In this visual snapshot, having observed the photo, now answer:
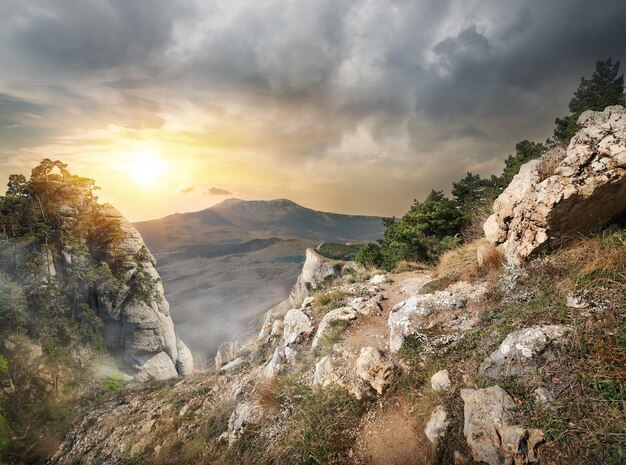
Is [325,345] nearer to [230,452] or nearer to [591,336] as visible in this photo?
[230,452]

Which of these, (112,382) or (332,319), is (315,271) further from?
(332,319)

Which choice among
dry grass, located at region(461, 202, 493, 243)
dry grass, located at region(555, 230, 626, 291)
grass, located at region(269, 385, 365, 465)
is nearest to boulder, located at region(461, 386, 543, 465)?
grass, located at region(269, 385, 365, 465)

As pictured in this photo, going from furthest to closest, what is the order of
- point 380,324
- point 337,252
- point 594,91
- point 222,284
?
point 222,284
point 337,252
point 594,91
point 380,324

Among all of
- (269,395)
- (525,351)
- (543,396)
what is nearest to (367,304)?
(269,395)

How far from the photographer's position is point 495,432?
4.00 metres

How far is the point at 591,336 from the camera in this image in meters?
4.34

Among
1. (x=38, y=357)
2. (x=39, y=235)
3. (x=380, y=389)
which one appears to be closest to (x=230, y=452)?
(x=380, y=389)

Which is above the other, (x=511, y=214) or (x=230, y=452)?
(x=511, y=214)

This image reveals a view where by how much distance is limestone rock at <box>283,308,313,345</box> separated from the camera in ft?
31.8

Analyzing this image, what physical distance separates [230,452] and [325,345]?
3514mm

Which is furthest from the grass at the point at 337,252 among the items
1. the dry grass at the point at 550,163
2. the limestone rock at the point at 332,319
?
the dry grass at the point at 550,163

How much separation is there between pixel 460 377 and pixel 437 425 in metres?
1.03

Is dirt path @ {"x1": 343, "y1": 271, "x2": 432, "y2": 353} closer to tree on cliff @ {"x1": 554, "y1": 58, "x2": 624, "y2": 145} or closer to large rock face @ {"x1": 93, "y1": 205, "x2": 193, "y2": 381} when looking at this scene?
tree on cliff @ {"x1": 554, "y1": 58, "x2": 624, "y2": 145}

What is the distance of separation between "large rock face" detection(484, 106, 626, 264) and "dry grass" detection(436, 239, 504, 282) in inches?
21.6
